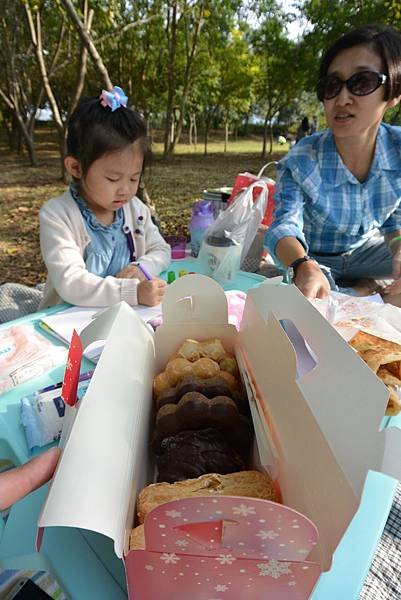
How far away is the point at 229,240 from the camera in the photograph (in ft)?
4.75

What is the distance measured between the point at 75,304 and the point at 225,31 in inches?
479

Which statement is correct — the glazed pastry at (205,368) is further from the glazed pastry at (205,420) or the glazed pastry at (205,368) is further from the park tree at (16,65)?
the park tree at (16,65)

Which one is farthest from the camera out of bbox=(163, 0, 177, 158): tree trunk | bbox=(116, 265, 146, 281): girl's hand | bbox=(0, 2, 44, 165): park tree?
bbox=(0, 2, 44, 165): park tree

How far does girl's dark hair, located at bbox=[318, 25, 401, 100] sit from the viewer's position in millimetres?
1418

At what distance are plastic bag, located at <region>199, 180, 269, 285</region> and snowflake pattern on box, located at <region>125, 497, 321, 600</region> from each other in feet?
3.52

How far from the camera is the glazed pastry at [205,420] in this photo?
656mm

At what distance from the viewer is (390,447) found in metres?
0.44

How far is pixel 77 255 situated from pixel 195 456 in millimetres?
979

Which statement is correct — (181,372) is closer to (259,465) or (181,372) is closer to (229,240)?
(259,465)

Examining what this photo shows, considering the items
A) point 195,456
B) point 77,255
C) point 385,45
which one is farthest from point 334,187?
point 195,456

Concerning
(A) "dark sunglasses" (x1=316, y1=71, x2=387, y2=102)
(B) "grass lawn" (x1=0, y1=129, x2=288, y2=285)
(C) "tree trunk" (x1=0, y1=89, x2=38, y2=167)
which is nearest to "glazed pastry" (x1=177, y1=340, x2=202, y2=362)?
(A) "dark sunglasses" (x1=316, y1=71, x2=387, y2=102)

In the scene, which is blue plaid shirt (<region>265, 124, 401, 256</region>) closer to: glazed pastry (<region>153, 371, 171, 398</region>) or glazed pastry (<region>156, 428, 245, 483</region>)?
glazed pastry (<region>153, 371, 171, 398</region>)

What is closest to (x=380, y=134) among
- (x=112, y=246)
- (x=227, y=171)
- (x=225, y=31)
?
(x=112, y=246)

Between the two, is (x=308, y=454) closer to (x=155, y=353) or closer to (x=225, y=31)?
(x=155, y=353)
